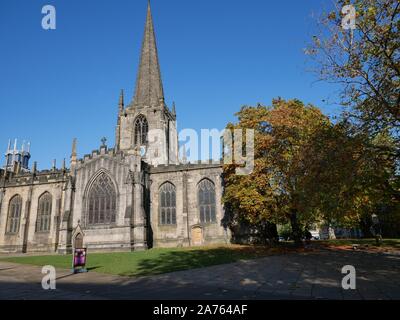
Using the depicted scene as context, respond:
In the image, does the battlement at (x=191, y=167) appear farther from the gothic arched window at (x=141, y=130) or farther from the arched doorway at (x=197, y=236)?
the gothic arched window at (x=141, y=130)

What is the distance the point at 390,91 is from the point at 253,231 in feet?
78.4

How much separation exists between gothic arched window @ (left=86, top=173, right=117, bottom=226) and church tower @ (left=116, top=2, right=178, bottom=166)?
10349 mm

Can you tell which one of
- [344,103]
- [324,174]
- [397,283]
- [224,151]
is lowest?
[397,283]

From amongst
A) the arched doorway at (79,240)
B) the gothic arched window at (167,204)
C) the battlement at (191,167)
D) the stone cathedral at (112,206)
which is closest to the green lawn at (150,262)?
the stone cathedral at (112,206)

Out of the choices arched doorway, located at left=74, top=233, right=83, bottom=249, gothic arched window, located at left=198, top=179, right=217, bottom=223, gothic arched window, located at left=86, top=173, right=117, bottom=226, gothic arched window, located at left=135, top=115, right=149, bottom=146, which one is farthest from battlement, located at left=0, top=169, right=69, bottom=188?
gothic arched window, located at left=198, top=179, right=217, bottom=223

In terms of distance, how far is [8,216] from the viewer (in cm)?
3891

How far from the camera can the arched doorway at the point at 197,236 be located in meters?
33.4

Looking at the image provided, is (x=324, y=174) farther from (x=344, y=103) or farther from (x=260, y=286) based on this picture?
(x=260, y=286)

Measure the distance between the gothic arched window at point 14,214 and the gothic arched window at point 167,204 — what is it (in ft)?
63.6

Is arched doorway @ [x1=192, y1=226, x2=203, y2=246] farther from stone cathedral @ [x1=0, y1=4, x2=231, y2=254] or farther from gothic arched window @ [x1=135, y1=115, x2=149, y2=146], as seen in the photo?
gothic arched window @ [x1=135, y1=115, x2=149, y2=146]

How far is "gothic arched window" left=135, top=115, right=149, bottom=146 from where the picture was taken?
150 ft

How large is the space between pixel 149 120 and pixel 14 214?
22.5m
